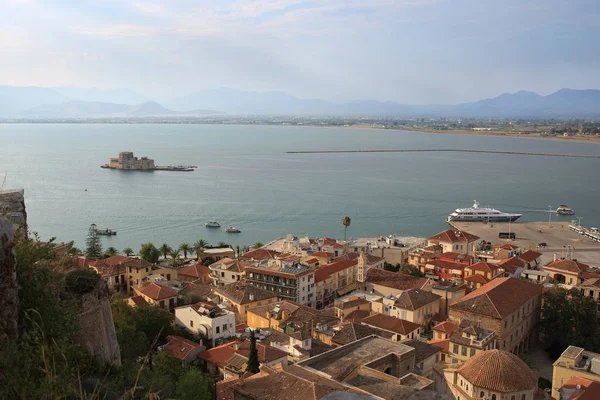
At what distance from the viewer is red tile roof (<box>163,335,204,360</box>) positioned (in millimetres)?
12453

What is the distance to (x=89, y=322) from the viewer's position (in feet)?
16.8

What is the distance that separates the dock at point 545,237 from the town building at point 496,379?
56.7 feet

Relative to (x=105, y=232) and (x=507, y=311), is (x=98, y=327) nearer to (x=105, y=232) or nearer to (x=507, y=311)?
(x=507, y=311)

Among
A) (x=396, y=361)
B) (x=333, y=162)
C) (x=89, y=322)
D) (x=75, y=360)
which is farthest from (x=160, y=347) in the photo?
(x=333, y=162)

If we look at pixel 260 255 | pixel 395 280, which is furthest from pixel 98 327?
pixel 260 255

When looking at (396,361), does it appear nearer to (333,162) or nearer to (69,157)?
(333,162)

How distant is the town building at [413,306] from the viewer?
16.6 m

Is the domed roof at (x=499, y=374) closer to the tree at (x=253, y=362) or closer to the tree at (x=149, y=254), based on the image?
the tree at (x=253, y=362)

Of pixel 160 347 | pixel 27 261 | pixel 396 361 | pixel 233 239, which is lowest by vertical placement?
pixel 233 239

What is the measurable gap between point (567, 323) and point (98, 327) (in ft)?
48.2

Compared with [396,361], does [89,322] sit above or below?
above

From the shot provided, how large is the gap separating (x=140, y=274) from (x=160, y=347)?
8280 millimetres

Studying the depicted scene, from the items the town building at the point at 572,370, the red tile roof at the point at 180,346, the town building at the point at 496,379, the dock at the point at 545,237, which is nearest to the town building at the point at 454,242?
the dock at the point at 545,237

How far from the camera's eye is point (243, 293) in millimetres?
17969
